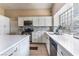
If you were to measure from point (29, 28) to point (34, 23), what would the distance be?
47cm

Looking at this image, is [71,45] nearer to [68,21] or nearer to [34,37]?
[68,21]

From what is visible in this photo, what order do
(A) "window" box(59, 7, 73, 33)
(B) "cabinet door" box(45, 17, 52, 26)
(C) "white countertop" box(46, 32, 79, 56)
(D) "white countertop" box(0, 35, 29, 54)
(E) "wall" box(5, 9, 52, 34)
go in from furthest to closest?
1. (E) "wall" box(5, 9, 52, 34)
2. (B) "cabinet door" box(45, 17, 52, 26)
3. (A) "window" box(59, 7, 73, 33)
4. (D) "white countertop" box(0, 35, 29, 54)
5. (C) "white countertop" box(46, 32, 79, 56)

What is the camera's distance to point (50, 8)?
28.7ft

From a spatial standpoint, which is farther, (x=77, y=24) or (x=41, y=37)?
(x=41, y=37)

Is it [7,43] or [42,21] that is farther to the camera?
[42,21]

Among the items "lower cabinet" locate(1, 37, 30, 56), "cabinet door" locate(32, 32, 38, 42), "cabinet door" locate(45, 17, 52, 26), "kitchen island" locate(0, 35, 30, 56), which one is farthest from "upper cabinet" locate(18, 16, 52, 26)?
"kitchen island" locate(0, 35, 30, 56)

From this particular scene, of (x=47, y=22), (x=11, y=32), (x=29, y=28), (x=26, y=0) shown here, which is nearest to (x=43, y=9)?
(x=47, y=22)

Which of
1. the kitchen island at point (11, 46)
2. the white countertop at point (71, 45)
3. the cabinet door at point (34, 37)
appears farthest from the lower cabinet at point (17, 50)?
the cabinet door at point (34, 37)

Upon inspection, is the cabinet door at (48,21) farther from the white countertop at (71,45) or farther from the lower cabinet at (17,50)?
the white countertop at (71,45)

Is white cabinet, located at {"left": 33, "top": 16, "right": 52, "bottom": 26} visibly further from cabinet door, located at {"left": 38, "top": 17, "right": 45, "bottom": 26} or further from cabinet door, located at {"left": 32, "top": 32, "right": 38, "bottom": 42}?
cabinet door, located at {"left": 32, "top": 32, "right": 38, "bottom": 42}

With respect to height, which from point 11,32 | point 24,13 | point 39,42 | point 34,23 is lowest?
point 39,42

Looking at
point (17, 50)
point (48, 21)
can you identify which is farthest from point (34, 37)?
point (17, 50)

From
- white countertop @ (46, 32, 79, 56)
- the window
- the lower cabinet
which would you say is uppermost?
the window

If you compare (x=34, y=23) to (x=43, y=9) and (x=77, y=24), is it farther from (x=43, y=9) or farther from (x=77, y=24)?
(x=77, y=24)
